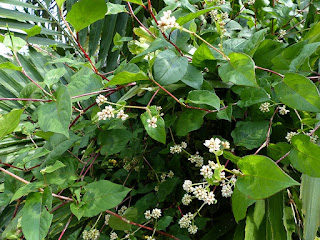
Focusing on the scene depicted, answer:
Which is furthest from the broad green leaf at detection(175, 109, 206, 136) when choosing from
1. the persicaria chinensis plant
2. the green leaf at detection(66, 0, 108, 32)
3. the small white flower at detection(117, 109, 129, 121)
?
the green leaf at detection(66, 0, 108, 32)

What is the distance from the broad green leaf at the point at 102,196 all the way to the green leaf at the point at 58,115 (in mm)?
149

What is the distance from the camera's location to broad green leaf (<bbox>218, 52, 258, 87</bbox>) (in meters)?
0.35

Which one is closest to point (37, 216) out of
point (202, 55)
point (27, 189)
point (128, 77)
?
point (27, 189)

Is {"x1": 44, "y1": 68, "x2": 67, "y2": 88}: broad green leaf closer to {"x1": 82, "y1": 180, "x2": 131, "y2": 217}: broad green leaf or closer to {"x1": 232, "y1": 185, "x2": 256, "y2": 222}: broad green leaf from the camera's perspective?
{"x1": 82, "y1": 180, "x2": 131, "y2": 217}: broad green leaf

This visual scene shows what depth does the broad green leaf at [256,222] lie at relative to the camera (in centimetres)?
43

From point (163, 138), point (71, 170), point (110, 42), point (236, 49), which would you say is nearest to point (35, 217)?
point (71, 170)

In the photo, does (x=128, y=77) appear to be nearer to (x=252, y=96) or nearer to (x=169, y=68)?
(x=169, y=68)

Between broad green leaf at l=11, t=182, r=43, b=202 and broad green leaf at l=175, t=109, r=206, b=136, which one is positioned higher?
broad green leaf at l=175, t=109, r=206, b=136

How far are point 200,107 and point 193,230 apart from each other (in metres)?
0.25

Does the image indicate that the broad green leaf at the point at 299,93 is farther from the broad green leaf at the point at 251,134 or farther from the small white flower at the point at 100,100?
the small white flower at the point at 100,100

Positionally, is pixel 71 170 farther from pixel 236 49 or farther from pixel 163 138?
pixel 236 49

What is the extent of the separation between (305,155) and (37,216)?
0.40m

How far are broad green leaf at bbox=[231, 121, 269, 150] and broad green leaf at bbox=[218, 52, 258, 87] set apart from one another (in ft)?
0.45

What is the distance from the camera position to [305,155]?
1.18 ft
